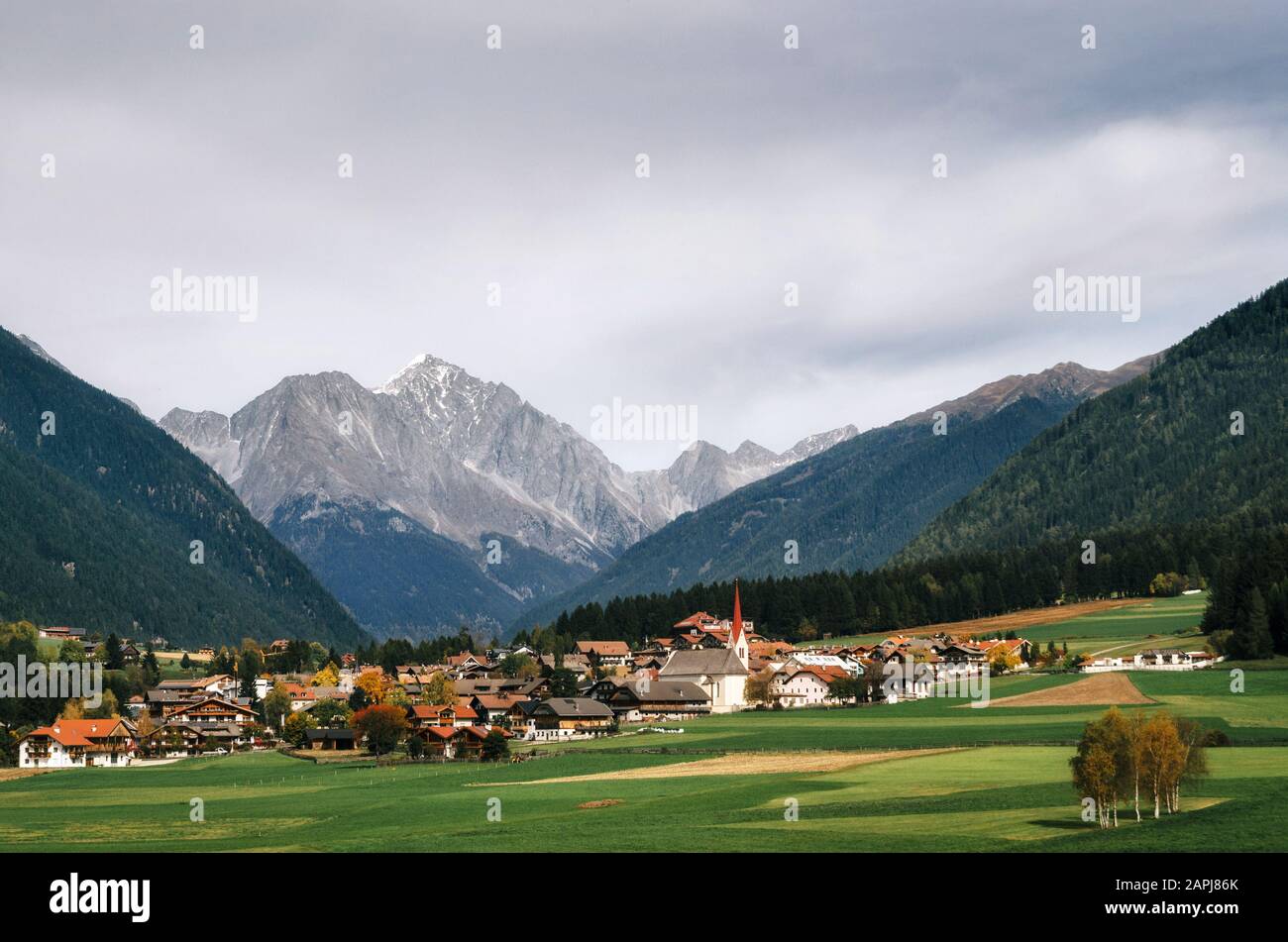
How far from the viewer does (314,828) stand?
72438 mm

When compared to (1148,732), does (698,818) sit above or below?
below

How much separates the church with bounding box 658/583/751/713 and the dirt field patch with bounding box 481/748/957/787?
6886 centimetres

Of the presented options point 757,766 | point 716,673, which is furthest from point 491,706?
point 757,766

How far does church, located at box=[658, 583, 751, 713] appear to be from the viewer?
577ft

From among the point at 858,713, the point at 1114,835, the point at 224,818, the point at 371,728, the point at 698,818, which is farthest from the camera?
the point at 858,713

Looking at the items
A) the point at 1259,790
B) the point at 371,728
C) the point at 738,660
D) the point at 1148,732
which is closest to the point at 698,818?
the point at 1148,732

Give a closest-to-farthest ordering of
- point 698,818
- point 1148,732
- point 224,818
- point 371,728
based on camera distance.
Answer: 1. point 1148,732
2. point 698,818
3. point 224,818
4. point 371,728

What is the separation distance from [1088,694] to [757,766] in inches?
1913

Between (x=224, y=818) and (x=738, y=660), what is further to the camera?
(x=738, y=660)

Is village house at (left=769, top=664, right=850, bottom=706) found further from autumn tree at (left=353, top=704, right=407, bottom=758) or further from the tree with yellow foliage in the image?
autumn tree at (left=353, top=704, right=407, bottom=758)

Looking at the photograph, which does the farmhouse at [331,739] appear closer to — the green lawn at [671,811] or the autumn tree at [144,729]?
the autumn tree at [144,729]

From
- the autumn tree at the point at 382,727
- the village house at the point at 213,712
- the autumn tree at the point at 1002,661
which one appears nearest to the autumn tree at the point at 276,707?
the village house at the point at 213,712
